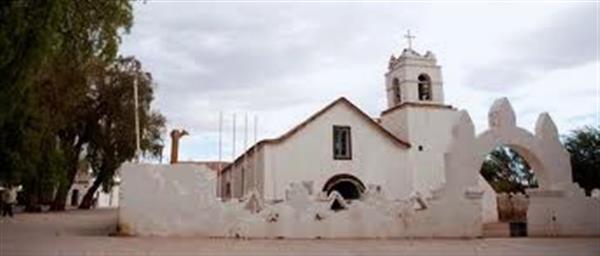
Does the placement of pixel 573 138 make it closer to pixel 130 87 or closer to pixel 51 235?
pixel 130 87

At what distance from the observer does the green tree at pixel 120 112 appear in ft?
101

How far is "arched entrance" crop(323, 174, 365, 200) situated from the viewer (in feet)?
92.5

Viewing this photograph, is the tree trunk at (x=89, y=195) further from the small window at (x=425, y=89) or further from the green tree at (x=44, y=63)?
the small window at (x=425, y=89)

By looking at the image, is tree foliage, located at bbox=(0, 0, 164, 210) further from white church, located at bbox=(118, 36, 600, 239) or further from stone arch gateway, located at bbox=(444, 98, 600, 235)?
stone arch gateway, located at bbox=(444, 98, 600, 235)

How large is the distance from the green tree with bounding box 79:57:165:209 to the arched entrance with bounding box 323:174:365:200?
31.8 feet

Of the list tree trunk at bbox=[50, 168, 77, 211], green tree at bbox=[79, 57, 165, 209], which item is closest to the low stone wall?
green tree at bbox=[79, 57, 165, 209]

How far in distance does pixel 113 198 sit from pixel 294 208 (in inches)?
1938

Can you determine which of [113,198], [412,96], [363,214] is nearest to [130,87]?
[412,96]

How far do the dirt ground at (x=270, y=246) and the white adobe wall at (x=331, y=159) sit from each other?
12.4 meters

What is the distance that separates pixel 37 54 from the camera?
9.49 m

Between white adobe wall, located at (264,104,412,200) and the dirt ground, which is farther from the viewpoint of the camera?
white adobe wall, located at (264,104,412,200)

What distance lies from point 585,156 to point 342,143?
11.2m

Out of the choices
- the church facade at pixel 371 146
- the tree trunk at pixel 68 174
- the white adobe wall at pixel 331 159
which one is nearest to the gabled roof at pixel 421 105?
the church facade at pixel 371 146

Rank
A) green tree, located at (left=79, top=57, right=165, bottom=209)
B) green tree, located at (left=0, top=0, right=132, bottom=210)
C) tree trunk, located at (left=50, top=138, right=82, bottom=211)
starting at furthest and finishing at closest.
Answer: tree trunk, located at (left=50, top=138, right=82, bottom=211) → green tree, located at (left=79, top=57, right=165, bottom=209) → green tree, located at (left=0, top=0, right=132, bottom=210)
